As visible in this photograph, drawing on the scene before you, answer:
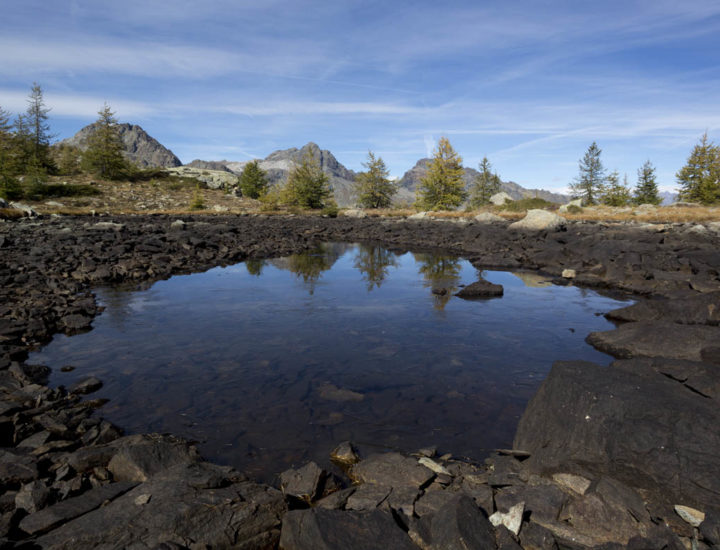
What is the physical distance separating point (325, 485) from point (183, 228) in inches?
1100

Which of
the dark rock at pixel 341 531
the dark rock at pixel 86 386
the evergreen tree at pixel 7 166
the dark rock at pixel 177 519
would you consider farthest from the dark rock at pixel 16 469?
the evergreen tree at pixel 7 166

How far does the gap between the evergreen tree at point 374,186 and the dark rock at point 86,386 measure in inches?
2540

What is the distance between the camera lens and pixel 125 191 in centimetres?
6006

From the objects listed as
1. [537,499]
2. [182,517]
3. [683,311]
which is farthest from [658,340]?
[182,517]

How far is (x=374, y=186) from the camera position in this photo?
69.6 meters

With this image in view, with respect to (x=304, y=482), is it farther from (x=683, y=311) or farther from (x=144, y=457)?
(x=683, y=311)

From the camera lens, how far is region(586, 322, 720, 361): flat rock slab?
7.09 meters

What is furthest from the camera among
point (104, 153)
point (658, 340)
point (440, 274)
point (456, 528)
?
point (104, 153)

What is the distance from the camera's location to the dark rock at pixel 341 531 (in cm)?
319

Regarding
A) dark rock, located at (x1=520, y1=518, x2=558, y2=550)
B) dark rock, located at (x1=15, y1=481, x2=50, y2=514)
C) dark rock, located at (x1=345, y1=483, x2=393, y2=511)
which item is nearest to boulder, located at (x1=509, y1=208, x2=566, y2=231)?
dark rock, located at (x1=345, y1=483, x2=393, y2=511)

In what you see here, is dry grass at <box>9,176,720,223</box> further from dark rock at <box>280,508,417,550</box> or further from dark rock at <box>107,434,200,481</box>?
dark rock at <box>280,508,417,550</box>

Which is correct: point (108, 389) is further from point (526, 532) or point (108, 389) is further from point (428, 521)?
point (526, 532)

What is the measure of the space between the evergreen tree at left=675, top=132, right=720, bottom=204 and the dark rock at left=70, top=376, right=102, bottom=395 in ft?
247

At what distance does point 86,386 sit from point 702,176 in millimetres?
81934
